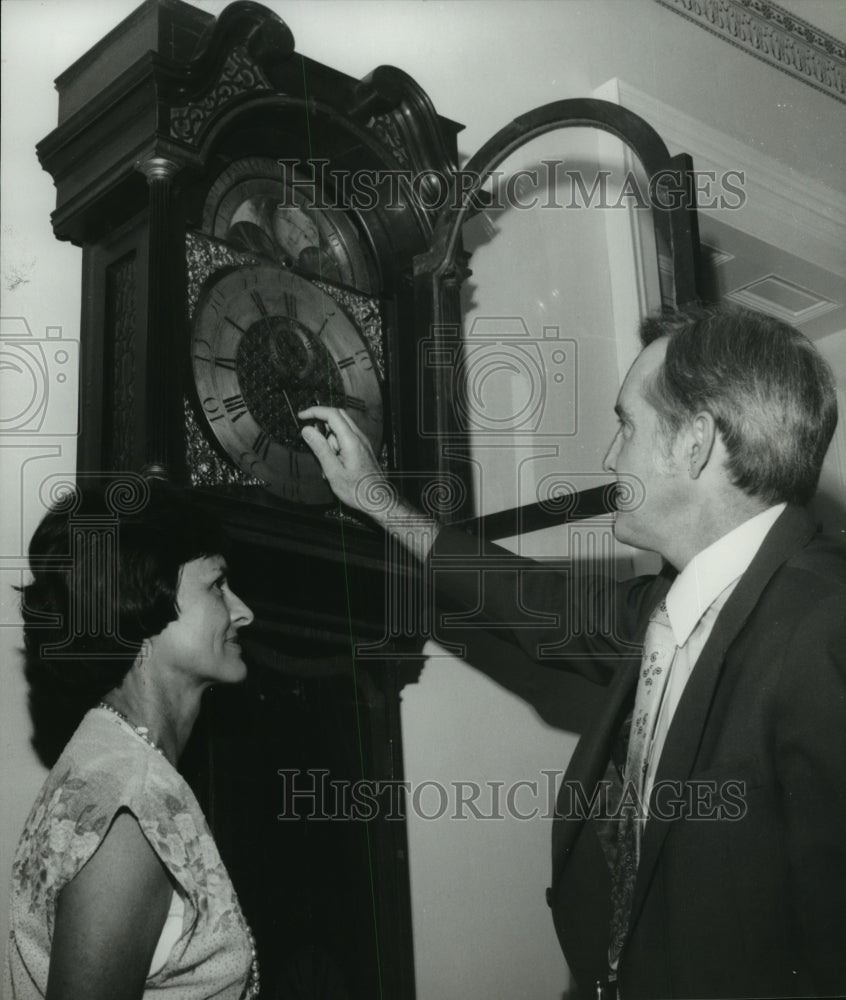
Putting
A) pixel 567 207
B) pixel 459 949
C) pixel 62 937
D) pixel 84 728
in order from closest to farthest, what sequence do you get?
pixel 62 937 < pixel 84 728 < pixel 459 949 < pixel 567 207

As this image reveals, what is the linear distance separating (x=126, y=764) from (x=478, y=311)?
3.65ft

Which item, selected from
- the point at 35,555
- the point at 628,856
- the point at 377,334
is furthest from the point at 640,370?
the point at 35,555

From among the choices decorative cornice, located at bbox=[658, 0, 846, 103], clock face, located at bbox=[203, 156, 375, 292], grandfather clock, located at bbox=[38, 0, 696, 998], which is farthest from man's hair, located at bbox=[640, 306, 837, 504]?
decorative cornice, located at bbox=[658, 0, 846, 103]

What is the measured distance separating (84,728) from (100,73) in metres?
0.84

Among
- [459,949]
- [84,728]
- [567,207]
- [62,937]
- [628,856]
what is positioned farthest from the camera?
[567,207]

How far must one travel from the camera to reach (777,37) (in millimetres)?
3023

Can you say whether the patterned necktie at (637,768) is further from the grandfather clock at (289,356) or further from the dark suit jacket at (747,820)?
the grandfather clock at (289,356)

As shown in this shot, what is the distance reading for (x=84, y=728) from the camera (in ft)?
4.66

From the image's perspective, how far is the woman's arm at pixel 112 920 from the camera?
125 centimetres

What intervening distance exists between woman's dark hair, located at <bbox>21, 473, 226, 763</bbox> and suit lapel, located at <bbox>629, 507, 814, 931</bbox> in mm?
550

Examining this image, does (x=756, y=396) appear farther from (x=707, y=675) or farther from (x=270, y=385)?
(x=270, y=385)

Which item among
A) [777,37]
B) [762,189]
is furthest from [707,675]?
[777,37]

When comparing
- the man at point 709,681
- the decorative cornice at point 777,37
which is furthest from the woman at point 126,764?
the decorative cornice at point 777,37

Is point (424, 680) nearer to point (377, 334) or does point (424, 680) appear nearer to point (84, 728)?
point (377, 334)
